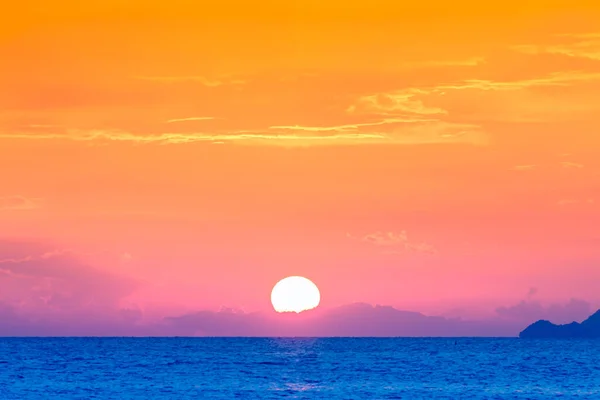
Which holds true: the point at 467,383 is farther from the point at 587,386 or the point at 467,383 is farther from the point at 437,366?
the point at 437,366

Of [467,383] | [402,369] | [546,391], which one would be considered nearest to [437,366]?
[402,369]

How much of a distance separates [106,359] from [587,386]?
100m

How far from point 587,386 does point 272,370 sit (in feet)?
163

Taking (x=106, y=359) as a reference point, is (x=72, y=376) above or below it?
below

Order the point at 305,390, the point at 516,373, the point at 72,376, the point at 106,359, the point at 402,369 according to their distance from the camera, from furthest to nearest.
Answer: the point at 106,359 < the point at 402,369 < the point at 516,373 < the point at 72,376 < the point at 305,390

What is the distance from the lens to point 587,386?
118m

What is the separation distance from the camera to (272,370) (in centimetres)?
14812

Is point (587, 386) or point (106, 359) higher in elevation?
point (106, 359)

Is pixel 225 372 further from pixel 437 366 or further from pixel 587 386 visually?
pixel 587 386

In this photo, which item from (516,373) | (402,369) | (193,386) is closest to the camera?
(193,386)

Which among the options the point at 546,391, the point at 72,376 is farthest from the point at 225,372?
the point at 546,391

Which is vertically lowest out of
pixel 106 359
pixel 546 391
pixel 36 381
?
pixel 546 391

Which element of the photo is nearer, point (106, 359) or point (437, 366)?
point (437, 366)

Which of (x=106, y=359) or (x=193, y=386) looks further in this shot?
(x=106, y=359)
